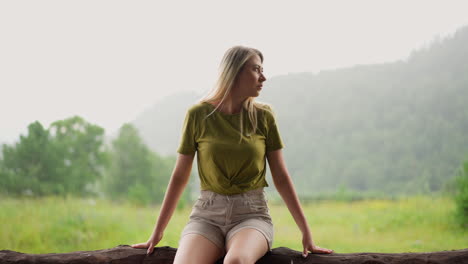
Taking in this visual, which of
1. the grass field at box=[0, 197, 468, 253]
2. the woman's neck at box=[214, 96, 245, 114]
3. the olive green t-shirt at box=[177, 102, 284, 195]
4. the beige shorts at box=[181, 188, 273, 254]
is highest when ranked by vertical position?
the woman's neck at box=[214, 96, 245, 114]

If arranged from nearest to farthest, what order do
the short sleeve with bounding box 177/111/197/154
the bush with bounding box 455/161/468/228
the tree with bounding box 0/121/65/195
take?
1. the short sleeve with bounding box 177/111/197/154
2. the tree with bounding box 0/121/65/195
3. the bush with bounding box 455/161/468/228

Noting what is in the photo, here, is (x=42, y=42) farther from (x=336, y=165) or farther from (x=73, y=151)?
(x=336, y=165)

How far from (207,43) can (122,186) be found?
1.81 m

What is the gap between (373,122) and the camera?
4.94 metres

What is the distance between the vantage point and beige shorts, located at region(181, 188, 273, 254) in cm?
179

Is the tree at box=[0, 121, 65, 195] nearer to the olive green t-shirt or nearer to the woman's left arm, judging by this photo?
the olive green t-shirt

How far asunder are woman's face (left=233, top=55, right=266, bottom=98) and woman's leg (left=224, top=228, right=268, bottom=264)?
2.03 ft

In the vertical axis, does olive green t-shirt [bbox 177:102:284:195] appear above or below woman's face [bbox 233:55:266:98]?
below

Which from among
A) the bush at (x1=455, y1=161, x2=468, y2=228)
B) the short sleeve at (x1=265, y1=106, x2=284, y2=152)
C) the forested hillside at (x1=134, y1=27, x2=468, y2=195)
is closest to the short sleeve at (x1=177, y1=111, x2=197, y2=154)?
the short sleeve at (x1=265, y1=106, x2=284, y2=152)

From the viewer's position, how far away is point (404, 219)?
13.9 ft

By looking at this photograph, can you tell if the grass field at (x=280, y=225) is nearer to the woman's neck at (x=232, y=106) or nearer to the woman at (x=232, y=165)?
the woman at (x=232, y=165)

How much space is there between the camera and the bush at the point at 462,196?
4008mm

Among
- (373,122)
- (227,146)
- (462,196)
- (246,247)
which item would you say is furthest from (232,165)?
(373,122)

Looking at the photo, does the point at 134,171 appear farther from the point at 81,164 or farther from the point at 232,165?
the point at 232,165
